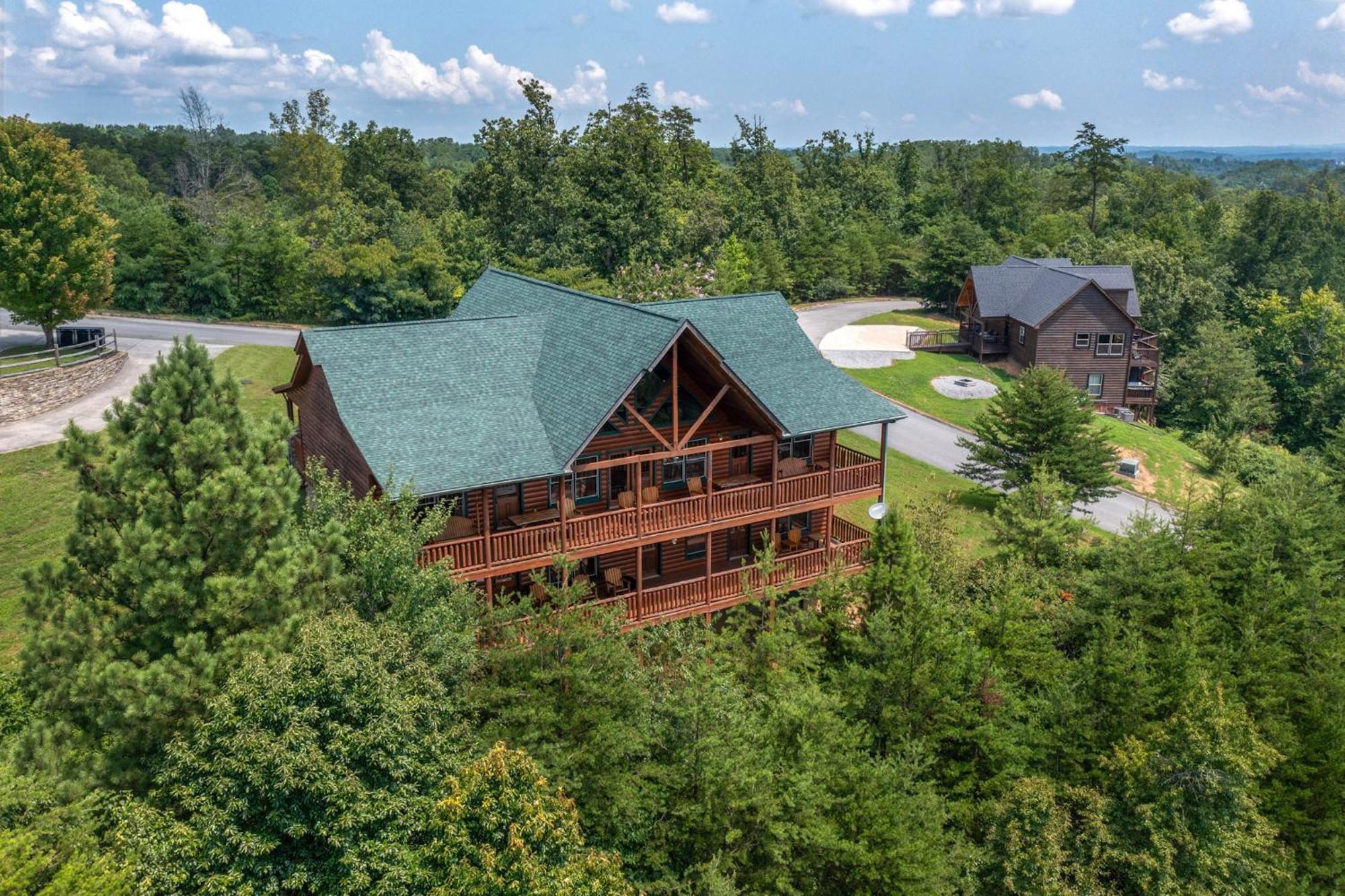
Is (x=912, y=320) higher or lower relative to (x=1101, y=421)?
higher

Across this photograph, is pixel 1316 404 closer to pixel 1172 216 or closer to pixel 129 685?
pixel 1172 216

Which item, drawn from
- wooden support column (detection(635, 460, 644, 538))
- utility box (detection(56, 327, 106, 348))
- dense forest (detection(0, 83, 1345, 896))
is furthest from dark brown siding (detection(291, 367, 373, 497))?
utility box (detection(56, 327, 106, 348))

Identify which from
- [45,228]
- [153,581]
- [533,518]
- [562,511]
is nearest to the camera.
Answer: [153,581]

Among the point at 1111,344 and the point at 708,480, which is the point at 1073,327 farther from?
the point at 708,480

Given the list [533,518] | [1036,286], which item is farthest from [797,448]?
[1036,286]

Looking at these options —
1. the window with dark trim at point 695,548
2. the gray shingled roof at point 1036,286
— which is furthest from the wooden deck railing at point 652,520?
the gray shingled roof at point 1036,286

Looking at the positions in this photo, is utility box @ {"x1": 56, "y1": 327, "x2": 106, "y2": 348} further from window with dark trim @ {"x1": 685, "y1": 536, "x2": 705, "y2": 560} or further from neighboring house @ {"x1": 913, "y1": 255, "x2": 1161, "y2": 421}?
neighboring house @ {"x1": 913, "y1": 255, "x2": 1161, "y2": 421}
